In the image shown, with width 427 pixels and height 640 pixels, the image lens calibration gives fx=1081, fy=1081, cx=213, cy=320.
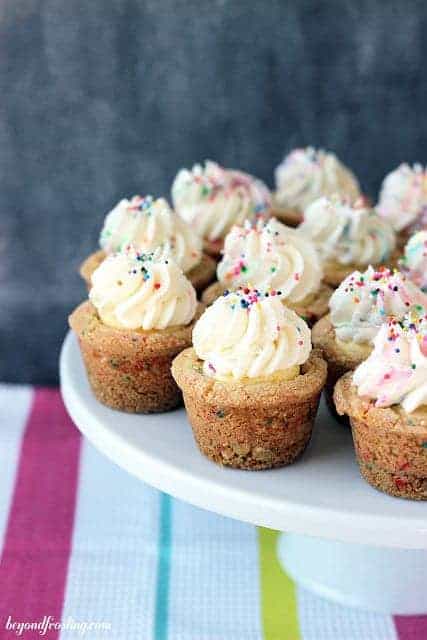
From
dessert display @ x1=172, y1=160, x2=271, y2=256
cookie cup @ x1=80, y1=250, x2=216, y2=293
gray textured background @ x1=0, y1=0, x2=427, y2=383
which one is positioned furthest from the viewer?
gray textured background @ x1=0, y1=0, x2=427, y2=383

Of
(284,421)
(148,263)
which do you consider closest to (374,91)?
(148,263)

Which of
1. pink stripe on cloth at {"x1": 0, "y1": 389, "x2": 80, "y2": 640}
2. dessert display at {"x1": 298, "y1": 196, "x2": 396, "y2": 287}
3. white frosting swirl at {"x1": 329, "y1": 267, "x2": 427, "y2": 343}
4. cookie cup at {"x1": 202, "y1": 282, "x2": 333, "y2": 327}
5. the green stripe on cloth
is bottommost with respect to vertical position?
pink stripe on cloth at {"x1": 0, "y1": 389, "x2": 80, "y2": 640}

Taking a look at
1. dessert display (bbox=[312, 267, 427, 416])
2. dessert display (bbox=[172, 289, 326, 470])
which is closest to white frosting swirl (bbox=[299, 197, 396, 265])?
dessert display (bbox=[312, 267, 427, 416])

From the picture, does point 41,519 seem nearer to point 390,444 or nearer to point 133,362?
point 133,362

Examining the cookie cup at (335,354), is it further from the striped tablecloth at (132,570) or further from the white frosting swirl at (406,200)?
the white frosting swirl at (406,200)

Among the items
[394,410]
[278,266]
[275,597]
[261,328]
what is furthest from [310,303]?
[275,597]

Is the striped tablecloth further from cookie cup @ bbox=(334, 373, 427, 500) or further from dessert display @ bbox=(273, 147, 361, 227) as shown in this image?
dessert display @ bbox=(273, 147, 361, 227)
